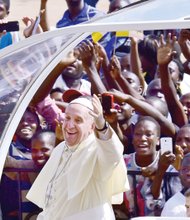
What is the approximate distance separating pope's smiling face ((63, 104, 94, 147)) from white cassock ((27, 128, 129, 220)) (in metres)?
0.05

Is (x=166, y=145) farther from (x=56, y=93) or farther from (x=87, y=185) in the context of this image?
(x=56, y=93)

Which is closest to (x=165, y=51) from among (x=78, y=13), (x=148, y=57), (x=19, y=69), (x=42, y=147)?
(x=148, y=57)

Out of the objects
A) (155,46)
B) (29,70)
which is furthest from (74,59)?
(29,70)

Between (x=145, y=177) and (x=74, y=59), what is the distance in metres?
1.48

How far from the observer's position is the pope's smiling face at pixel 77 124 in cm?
608

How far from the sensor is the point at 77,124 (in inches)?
239

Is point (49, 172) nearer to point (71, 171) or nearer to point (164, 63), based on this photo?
point (71, 171)

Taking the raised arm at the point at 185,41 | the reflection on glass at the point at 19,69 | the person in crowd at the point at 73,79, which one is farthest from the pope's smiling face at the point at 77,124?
the raised arm at the point at 185,41

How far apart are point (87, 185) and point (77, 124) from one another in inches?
15.1

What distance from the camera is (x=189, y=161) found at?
21.9ft

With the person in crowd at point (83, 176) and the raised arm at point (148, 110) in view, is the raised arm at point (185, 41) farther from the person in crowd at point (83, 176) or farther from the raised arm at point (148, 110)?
the person in crowd at point (83, 176)

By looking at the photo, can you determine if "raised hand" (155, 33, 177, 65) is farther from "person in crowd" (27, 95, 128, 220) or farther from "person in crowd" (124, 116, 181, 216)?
"person in crowd" (27, 95, 128, 220)

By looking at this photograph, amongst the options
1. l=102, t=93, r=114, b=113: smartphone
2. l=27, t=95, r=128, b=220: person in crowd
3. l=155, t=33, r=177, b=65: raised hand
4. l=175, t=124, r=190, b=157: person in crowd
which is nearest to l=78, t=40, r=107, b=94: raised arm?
l=155, t=33, r=177, b=65: raised hand

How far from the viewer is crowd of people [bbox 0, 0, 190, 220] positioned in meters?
6.04
